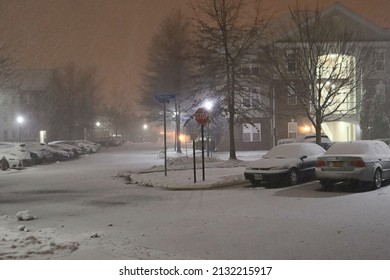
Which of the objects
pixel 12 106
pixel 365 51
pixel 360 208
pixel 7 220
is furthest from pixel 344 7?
pixel 12 106

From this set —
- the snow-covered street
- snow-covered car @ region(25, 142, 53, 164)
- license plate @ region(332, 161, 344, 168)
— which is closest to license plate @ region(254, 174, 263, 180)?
the snow-covered street

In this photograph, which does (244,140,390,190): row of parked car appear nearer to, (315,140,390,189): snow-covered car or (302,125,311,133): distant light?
(315,140,390,189): snow-covered car

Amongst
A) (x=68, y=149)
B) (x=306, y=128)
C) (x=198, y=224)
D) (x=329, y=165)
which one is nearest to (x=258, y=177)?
(x=329, y=165)

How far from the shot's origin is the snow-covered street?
675 cm

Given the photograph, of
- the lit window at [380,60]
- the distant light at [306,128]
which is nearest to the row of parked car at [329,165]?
the distant light at [306,128]

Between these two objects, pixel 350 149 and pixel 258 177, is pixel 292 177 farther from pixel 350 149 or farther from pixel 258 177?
pixel 350 149

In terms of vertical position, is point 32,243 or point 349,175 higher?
point 349,175

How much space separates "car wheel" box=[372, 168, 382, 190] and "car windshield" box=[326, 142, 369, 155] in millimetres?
710

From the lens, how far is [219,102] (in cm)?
2670

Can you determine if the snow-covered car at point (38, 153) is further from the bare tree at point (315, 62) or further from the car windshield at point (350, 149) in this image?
the car windshield at point (350, 149)

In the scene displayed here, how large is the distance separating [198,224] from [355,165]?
6.23m

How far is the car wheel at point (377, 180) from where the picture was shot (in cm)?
1346

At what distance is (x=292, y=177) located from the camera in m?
15.0

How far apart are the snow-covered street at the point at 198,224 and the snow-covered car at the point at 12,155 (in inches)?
499
